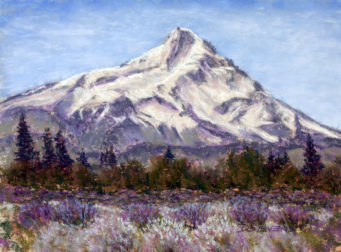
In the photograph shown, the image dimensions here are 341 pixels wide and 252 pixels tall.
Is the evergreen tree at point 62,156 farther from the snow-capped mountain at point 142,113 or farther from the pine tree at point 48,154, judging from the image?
the snow-capped mountain at point 142,113

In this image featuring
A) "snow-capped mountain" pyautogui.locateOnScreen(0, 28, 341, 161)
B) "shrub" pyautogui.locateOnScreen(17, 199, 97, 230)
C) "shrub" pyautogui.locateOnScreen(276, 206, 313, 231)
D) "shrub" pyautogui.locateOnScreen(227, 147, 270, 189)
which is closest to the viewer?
"shrub" pyautogui.locateOnScreen(276, 206, 313, 231)

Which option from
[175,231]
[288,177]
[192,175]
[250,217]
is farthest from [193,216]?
[288,177]

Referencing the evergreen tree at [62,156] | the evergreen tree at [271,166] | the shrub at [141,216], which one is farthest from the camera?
the evergreen tree at [62,156]

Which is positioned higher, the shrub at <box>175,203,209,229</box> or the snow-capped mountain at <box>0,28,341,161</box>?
the shrub at <box>175,203,209,229</box>

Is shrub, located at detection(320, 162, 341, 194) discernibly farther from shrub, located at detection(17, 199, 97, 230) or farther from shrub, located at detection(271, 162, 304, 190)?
shrub, located at detection(17, 199, 97, 230)

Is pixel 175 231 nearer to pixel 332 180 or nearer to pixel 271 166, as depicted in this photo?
pixel 332 180

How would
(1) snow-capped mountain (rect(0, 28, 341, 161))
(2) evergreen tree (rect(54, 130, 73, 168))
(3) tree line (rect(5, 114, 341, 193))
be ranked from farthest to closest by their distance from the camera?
(1) snow-capped mountain (rect(0, 28, 341, 161)) → (2) evergreen tree (rect(54, 130, 73, 168)) → (3) tree line (rect(5, 114, 341, 193))

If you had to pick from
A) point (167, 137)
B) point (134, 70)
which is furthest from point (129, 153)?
point (134, 70)

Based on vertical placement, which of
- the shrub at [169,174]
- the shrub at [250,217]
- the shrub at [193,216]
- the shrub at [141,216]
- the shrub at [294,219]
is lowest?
the shrub at [169,174]

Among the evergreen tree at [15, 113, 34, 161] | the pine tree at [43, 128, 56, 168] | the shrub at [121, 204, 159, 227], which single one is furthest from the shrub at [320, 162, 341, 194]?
the evergreen tree at [15, 113, 34, 161]

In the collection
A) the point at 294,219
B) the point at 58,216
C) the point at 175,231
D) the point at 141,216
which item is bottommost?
the point at 58,216

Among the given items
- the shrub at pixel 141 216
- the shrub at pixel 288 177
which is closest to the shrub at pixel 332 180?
the shrub at pixel 288 177

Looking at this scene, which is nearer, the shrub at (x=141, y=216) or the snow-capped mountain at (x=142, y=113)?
the shrub at (x=141, y=216)

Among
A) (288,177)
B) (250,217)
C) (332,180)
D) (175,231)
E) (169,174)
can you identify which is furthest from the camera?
(169,174)
